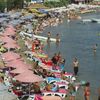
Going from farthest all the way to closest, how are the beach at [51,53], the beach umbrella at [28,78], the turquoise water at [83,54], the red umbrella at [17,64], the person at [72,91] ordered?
the turquoise water at [83,54], the beach at [51,53], the red umbrella at [17,64], the person at [72,91], the beach umbrella at [28,78]

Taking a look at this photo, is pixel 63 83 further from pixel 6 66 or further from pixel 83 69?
pixel 83 69

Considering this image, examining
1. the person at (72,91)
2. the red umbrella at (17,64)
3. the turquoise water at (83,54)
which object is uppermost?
the red umbrella at (17,64)

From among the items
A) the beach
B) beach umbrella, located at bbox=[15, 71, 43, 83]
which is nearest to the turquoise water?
the beach

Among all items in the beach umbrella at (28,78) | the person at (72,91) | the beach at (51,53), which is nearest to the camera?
the beach umbrella at (28,78)

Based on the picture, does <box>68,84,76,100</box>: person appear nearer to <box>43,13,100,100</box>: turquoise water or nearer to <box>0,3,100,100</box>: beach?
<box>0,3,100,100</box>: beach

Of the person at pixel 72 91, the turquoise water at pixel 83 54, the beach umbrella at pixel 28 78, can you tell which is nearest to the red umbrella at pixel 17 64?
the beach umbrella at pixel 28 78

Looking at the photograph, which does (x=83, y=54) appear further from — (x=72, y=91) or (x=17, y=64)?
(x=72, y=91)

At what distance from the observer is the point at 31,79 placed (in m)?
24.5

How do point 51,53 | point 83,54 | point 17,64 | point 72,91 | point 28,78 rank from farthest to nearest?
point 51,53 < point 83,54 < point 17,64 < point 72,91 < point 28,78

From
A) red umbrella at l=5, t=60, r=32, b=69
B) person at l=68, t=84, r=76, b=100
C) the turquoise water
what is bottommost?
the turquoise water

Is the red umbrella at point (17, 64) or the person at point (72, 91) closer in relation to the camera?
the person at point (72, 91)

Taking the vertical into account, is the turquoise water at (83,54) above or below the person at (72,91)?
below

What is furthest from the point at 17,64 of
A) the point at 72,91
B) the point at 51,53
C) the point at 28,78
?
the point at 51,53

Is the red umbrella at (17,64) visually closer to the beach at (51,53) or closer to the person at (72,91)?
the beach at (51,53)
